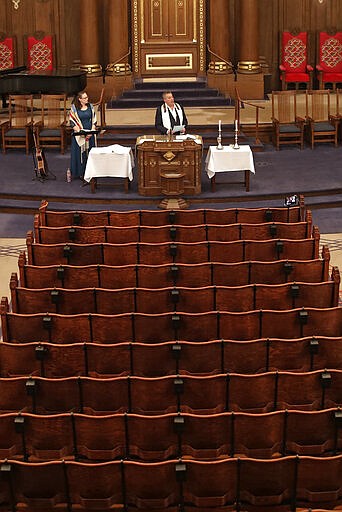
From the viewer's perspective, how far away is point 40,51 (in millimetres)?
16531

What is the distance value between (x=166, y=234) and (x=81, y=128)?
12.2ft

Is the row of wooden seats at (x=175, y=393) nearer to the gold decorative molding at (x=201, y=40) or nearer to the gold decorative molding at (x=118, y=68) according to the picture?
the gold decorative molding at (x=118, y=68)

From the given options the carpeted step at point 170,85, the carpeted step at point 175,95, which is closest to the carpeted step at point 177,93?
the carpeted step at point 175,95

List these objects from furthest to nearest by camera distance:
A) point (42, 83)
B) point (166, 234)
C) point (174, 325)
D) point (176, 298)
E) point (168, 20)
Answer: point (168, 20) → point (42, 83) → point (166, 234) → point (176, 298) → point (174, 325)

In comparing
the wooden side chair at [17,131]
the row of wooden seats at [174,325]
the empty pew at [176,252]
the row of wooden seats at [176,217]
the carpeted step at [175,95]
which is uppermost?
the carpeted step at [175,95]

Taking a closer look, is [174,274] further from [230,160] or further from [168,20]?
[168,20]

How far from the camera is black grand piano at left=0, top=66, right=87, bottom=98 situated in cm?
1423

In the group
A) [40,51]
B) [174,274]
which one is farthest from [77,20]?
[174,274]

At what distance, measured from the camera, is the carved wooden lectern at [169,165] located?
11062 mm

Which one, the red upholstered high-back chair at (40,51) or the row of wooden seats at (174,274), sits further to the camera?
the red upholstered high-back chair at (40,51)

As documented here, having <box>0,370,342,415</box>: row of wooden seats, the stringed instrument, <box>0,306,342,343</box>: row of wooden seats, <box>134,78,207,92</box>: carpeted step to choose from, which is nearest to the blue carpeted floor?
the stringed instrument

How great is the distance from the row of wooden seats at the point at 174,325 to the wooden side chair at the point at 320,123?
7.24 m

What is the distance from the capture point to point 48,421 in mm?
5230

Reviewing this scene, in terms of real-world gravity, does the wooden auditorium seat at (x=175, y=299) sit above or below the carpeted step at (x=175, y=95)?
below
